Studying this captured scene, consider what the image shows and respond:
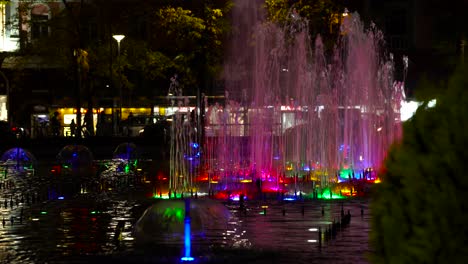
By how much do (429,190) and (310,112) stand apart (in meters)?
23.0

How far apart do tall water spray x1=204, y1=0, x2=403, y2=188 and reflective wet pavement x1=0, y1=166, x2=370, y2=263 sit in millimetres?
5164

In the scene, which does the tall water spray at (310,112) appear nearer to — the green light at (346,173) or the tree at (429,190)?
the green light at (346,173)

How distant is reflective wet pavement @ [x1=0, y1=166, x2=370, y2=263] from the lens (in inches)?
449

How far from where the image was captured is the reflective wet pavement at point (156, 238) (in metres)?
11.4

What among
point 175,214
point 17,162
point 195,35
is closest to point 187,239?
point 175,214

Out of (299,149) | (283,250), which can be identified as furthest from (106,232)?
(299,149)

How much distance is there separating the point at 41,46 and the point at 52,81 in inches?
691

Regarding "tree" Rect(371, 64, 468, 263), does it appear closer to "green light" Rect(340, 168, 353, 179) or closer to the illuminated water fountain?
"green light" Rect(340, 168, 353, 179)

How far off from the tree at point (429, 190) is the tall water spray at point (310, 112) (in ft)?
56.4

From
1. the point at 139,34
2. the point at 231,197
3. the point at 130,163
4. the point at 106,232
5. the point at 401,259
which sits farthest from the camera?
the point at 139,34

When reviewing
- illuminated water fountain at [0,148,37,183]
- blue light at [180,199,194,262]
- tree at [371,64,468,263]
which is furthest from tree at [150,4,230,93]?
tree at [371,64,468,263]

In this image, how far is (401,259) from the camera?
416cm

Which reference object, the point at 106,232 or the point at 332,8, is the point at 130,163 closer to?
the point at 332,8

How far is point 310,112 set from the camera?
1064 inches
